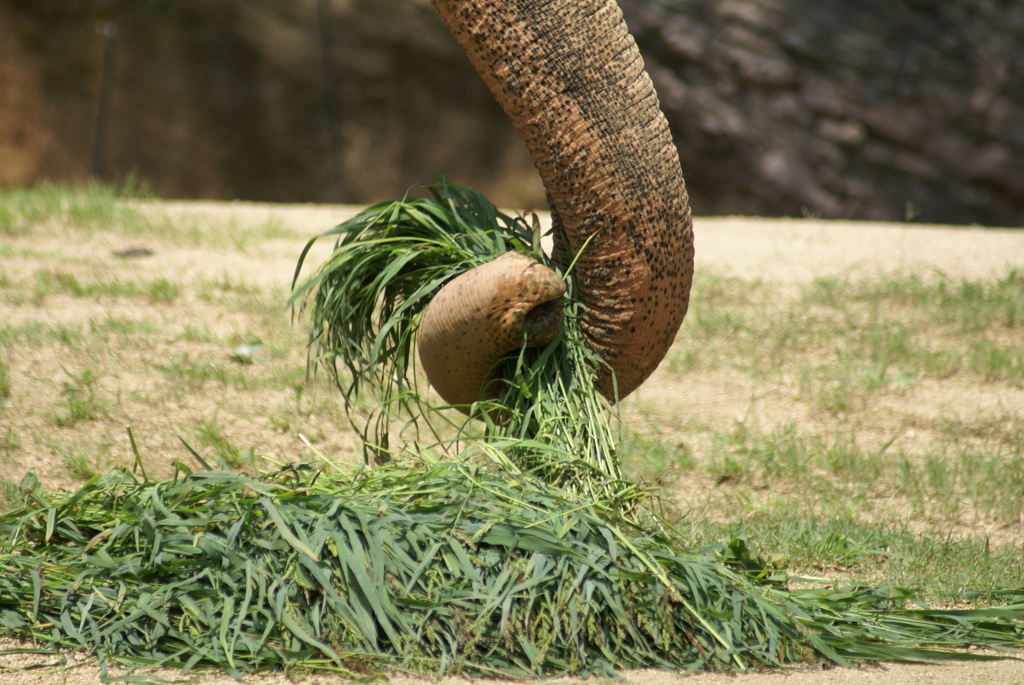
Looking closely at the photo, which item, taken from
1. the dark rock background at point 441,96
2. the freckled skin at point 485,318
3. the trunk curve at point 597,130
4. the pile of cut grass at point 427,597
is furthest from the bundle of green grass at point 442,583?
the dark rock background at point 441,96

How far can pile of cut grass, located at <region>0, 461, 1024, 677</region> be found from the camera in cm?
220

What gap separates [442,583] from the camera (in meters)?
2.26

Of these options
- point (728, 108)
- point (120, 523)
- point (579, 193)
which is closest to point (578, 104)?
point (579, 193)

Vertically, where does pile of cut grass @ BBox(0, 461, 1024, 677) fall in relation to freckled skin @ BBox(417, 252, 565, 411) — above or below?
below

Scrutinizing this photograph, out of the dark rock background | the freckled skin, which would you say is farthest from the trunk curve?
the dark rock background

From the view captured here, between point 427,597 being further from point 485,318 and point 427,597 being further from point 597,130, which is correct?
point 597,130

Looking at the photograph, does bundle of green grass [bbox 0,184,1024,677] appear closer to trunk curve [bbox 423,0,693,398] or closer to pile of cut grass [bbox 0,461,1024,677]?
pile of cut grass [bbox 0,461,1024,677]

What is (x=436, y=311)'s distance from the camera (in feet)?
8.59

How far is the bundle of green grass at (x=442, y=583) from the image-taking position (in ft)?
7.23

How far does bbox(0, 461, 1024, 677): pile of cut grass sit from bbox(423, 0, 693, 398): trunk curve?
637mm

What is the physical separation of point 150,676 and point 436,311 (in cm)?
109

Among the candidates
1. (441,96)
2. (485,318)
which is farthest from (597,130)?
(441,96)

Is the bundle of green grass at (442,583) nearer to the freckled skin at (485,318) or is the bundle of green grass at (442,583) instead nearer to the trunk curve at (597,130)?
the freckled skin at (485,318)

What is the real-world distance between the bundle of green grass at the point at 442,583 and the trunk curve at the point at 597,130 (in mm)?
299
